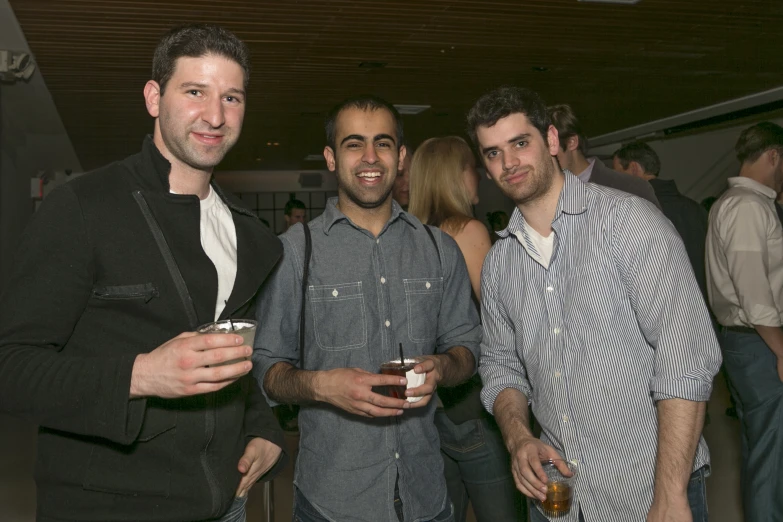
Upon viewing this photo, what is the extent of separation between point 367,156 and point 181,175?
66 centimetres

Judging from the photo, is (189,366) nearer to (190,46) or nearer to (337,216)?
(190,46)

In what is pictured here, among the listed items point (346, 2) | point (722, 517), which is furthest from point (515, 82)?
point (722, 517)

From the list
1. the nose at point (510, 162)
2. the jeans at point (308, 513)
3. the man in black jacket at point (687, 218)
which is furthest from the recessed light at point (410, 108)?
the jeans at point (308, 513)

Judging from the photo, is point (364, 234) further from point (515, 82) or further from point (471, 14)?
point (515, 82)

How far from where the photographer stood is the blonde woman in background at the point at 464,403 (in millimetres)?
2523

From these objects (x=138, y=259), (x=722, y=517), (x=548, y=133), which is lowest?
(x=722, y=517)

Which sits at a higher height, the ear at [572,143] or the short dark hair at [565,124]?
the short dark hair at [565,124]

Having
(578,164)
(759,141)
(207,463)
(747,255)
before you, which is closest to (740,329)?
(747,255)

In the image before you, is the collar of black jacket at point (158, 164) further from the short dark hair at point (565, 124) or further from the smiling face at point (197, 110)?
the short dark hair at point (565, 124)

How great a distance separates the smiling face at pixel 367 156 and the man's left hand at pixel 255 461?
794mm

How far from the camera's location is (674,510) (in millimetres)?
1684

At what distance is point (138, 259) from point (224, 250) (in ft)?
0.97

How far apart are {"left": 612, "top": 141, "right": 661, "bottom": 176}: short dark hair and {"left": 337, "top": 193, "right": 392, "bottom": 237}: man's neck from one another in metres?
3.39

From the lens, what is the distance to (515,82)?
28.0ft
